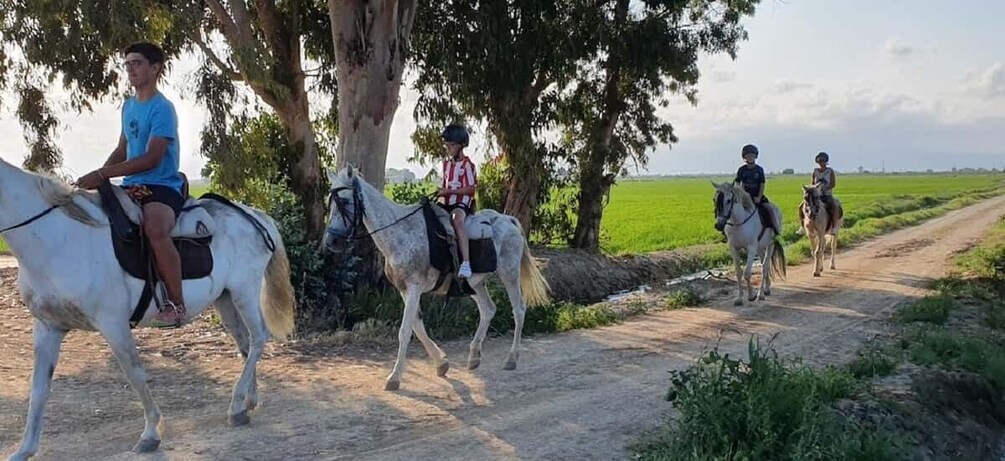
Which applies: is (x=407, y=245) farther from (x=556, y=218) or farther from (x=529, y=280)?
(x=556, y=218)

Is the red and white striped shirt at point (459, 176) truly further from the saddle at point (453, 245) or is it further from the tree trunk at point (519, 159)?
the tree trunk at point (519, 159)

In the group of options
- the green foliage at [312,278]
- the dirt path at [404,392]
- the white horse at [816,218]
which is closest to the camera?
the dirt path at [404,392]

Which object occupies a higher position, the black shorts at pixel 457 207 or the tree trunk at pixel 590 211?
the black shorts at pixel 457 207

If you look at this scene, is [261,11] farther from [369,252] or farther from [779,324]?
[779,324]

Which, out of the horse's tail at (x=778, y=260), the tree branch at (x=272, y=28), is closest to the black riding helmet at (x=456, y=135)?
the tree branch at (x=272, y=28)

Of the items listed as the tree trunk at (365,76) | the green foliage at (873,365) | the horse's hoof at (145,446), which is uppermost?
the tree trunk at (365,76)

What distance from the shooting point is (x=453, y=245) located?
27.6 ft

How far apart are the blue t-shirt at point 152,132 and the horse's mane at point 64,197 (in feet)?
1.43

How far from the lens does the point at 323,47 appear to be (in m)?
15.1

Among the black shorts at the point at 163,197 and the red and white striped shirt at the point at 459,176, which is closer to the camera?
the black shorts at the point at 163,197

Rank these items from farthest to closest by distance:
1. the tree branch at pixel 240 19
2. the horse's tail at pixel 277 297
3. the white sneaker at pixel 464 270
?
the tree branch at pixel 240 19 → the white sneaker at pixel 464 270 → the horse's tail at pixel 277 297

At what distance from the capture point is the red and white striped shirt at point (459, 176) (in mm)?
8484

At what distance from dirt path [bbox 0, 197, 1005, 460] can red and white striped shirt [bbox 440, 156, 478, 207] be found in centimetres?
189

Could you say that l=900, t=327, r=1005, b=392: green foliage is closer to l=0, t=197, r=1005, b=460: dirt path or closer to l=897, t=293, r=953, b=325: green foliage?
l=0, t=197, r=1005, b=460: dirt path
